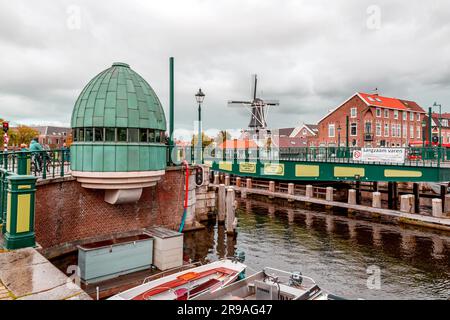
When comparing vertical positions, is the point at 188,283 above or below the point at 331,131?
below

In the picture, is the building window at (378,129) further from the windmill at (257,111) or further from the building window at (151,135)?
the building window at (151,135)

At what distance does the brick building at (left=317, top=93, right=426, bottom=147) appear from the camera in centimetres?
5912

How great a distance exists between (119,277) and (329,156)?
25.4 m

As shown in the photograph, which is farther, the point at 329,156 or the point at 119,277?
the point at 329,156

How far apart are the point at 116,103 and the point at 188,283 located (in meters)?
8.12

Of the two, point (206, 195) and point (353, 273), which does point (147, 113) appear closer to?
point (206, 195)

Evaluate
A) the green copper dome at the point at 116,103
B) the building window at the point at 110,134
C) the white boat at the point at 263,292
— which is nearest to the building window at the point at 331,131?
the green copper dome at the point at 116,103

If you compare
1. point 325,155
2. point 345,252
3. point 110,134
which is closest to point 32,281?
point 110,134

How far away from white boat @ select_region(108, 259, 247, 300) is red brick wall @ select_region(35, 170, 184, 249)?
5.77 meters

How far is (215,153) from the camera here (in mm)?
46000

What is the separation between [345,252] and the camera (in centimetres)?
1806

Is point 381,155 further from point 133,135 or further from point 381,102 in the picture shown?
point 381,102

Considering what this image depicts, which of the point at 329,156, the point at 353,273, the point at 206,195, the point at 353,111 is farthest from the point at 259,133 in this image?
the point at 353,273

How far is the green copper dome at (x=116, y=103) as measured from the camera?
13602 millimetres
